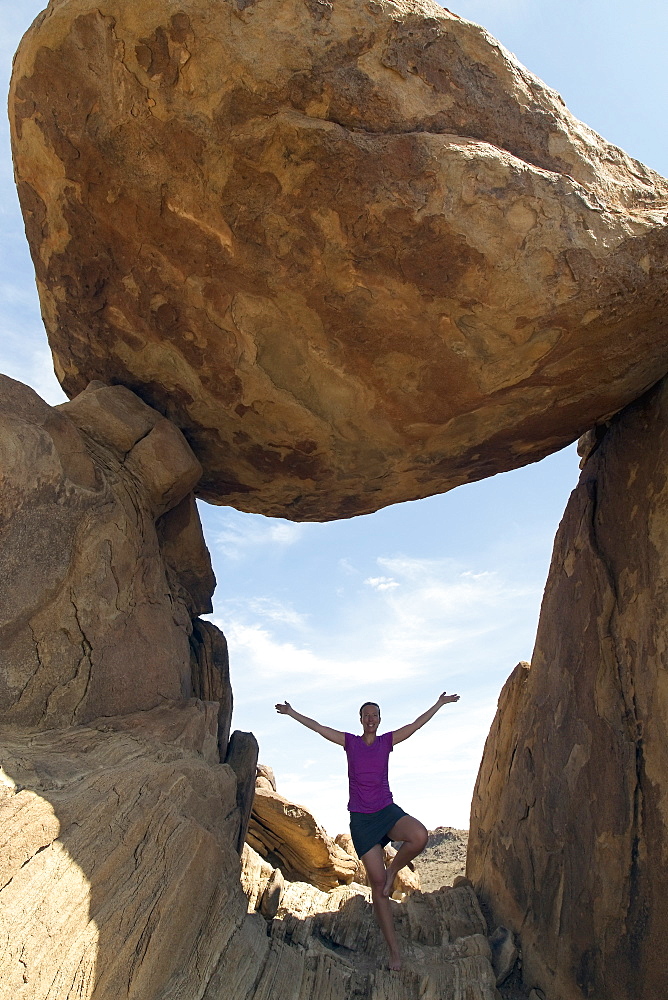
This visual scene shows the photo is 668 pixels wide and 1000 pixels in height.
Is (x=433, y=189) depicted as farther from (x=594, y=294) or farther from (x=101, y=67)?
(x=101, y=67)

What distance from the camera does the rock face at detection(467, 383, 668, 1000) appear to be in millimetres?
4547

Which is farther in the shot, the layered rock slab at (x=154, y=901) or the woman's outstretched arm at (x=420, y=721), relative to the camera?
the woman's outstretched arm at (x=420, y=721)

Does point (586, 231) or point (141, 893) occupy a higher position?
point (586, 231)

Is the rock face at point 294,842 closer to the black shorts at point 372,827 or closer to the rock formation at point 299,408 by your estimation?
the rock formation at point 299,408

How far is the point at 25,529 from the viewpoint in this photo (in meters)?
4.38

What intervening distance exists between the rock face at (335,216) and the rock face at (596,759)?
857mm

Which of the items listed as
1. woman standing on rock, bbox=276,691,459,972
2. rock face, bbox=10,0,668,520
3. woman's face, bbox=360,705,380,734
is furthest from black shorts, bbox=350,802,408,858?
rock face, bbox=10,0,668,520

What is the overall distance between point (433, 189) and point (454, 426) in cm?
187

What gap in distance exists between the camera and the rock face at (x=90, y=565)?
4.27m

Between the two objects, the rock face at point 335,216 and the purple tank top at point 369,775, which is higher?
the rock face at point 335,216

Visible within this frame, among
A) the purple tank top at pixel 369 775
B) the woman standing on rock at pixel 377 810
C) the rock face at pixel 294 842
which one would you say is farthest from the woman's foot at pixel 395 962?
the rock face at pixel 294 842

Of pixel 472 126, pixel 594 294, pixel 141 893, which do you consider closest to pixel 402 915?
pixel 141 893

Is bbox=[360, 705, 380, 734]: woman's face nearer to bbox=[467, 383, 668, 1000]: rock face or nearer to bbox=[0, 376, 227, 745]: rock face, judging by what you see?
bbox=[0, 376, 227, 745]: rock face

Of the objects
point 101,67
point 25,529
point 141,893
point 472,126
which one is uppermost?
point 472,126
